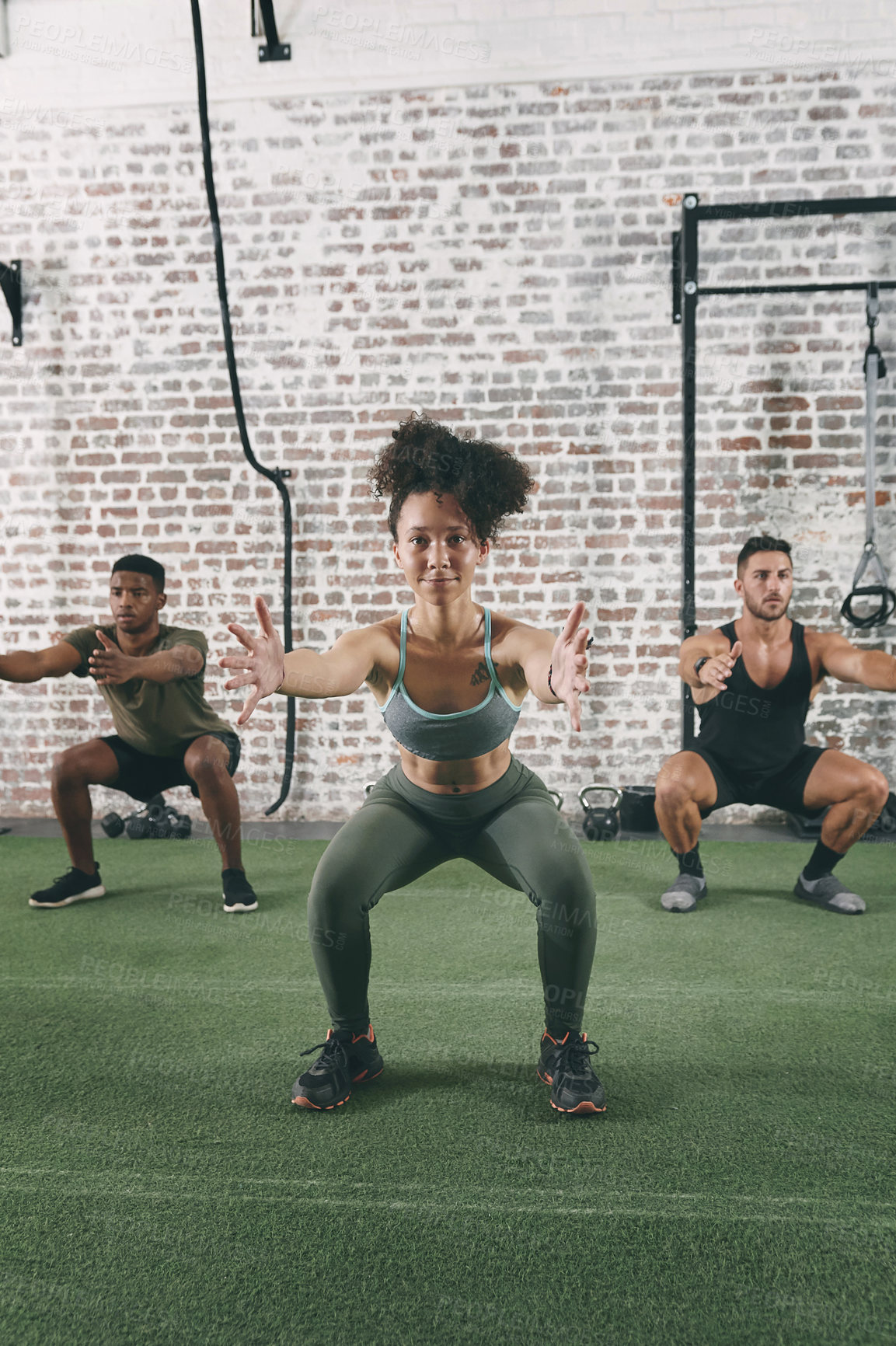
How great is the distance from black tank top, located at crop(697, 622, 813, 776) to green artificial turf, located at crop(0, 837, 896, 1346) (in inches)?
24.1

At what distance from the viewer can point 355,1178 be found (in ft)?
5.09

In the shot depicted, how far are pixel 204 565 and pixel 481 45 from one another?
2725mm

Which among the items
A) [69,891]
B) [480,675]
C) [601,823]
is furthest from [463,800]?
[601,823]

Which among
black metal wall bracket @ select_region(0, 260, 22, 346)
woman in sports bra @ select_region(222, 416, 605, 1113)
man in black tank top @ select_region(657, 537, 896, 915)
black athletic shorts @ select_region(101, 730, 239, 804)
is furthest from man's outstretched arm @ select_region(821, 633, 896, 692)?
black metal wall bracket @ select_region(0, 260, 22, 346)

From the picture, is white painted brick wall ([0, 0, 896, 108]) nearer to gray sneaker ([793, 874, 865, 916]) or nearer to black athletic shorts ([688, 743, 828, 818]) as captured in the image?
black athletic shorts ([688, 743, 828, 818])

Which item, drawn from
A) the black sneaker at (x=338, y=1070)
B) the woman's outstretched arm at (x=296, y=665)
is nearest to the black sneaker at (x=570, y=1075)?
the black sneaker at (x=338, y=1070)

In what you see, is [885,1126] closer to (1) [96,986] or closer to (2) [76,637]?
(1) [96,986]

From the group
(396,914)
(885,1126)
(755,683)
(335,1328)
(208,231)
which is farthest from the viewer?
(208,231)

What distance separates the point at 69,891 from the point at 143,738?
588 mm

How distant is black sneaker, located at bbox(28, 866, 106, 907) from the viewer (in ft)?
10.3

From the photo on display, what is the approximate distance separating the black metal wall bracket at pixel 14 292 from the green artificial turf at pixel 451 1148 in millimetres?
3030

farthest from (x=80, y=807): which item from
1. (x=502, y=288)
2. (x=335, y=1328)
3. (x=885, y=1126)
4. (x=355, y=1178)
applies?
(x=502, y=288)

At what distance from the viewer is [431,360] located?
4.28 meters

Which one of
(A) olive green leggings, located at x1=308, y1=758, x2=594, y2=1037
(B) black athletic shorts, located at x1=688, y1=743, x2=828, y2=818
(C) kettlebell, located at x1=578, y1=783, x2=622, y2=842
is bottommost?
(C) kettlebell, located at x1=578, y1=783, x2=622, y2=842
